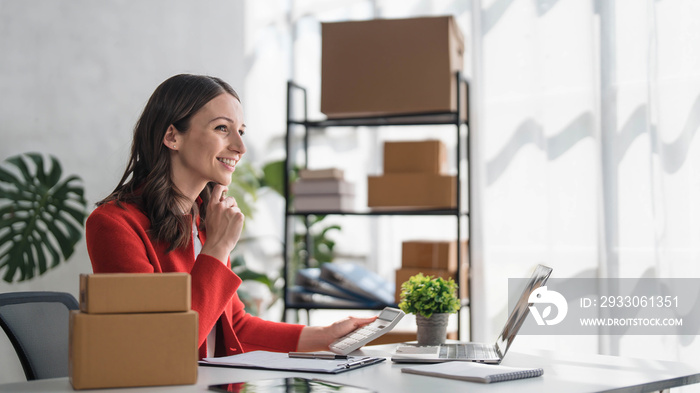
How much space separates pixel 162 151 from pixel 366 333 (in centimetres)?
69

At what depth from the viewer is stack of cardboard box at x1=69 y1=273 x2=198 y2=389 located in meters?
1.16

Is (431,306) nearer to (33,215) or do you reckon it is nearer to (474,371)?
(474,371)

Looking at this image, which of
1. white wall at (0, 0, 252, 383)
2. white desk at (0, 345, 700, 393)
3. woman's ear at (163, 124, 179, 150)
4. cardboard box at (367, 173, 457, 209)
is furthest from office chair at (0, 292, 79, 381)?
cardboard box at (367, 173, 457, 209)

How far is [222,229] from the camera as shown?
1614 millimetres

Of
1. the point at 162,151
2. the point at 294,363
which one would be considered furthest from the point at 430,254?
the point at 294,363

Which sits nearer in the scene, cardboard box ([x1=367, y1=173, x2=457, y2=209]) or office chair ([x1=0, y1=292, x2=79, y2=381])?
office chair ([x1=0, y1=292, x2=79, y2=381])

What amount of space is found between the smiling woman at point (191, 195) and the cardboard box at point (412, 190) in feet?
3.83

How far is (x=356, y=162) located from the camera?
12.3 ft

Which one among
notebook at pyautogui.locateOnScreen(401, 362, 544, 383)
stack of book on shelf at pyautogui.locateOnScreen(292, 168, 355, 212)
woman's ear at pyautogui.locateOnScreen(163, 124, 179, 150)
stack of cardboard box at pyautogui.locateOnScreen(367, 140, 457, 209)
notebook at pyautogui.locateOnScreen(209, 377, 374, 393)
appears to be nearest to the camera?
notebook at pyautogui.locateOnScreen(209, 377, 374, 393)

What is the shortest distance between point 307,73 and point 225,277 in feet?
8.44

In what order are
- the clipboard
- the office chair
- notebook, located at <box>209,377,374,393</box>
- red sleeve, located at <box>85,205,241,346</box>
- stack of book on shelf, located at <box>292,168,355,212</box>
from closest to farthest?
notebook, located at <box>209,377,374,393</box> < the clipboard < red sleeve, located at <box>85,205,241,346</box> < the office chair < stack of book on shelf, located at <box>292,168,355,212</box>

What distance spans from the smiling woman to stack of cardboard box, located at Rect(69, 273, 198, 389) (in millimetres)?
391

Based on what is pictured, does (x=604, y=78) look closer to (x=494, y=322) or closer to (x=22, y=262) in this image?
(x=494, y=322)

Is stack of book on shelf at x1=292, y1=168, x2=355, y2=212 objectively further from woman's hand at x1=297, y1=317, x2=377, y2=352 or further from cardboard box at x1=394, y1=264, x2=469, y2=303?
A: woman's hand at x1=297, y1=317, x2=377, y2=352
